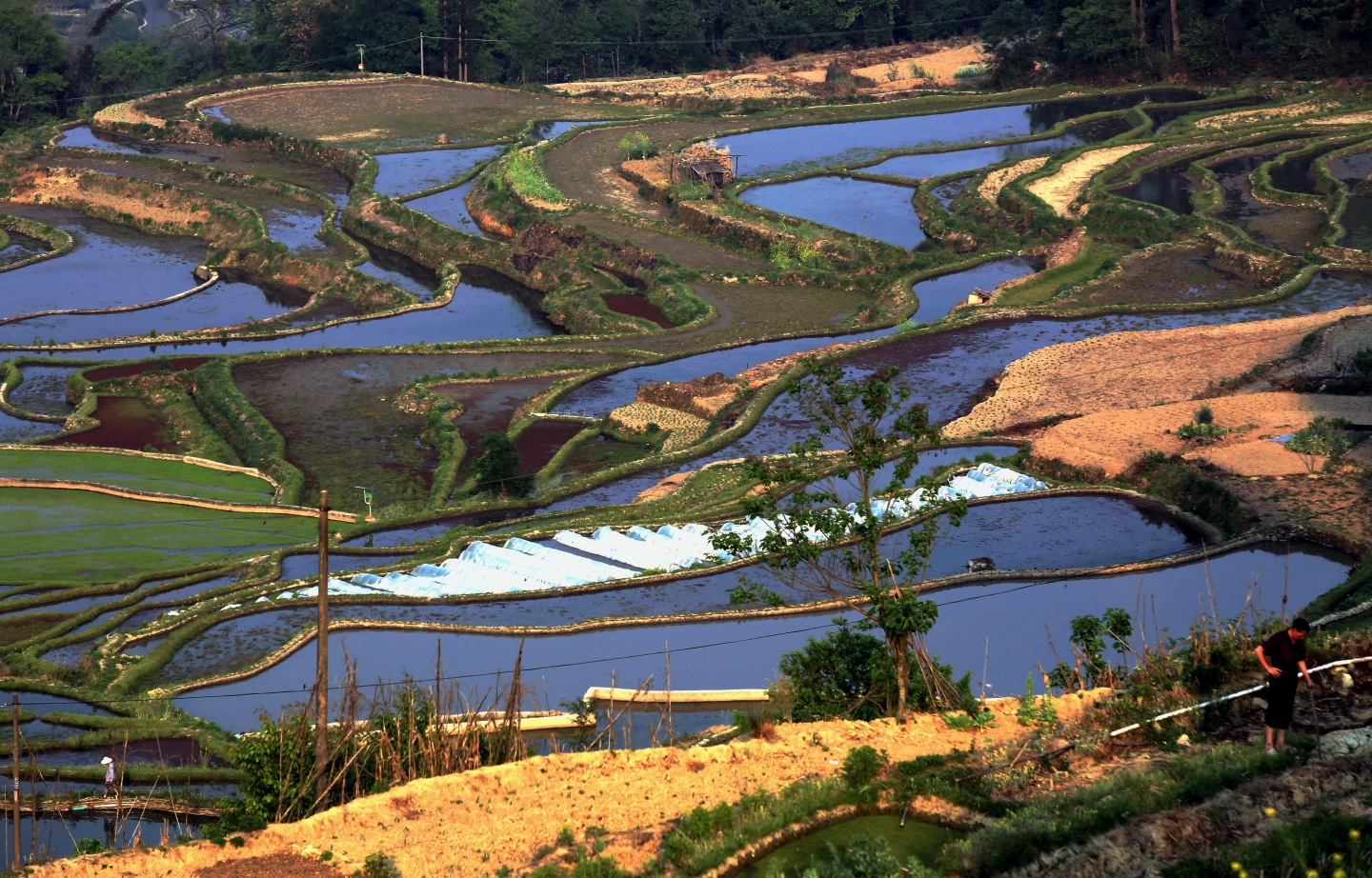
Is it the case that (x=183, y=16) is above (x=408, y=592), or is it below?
above

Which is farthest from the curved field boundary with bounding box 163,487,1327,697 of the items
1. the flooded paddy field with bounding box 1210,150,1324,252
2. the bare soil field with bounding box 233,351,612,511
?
the flooded paddy field with bounding box 1210,150,1324,252

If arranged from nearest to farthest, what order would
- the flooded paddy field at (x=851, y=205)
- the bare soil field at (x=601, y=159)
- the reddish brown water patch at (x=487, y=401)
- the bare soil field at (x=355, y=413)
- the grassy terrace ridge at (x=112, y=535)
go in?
the grassy terrace ridge at (x=112, y=535)
the bare soil field at (x=355, y=413)
the reddish brown water patch at (x=487, y=401)
the flooded paddy field at (x=851, y=205)
the bare soil field at (x=601, y=159)

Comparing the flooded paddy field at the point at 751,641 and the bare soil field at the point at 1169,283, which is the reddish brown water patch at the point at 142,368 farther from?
the bare soil field at the point at 1169,283

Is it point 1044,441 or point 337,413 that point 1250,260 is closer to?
point 1044,441

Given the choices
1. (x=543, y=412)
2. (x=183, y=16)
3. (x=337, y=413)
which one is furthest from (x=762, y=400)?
(x=183, y=16)

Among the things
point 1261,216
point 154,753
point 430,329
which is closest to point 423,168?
point 430,329

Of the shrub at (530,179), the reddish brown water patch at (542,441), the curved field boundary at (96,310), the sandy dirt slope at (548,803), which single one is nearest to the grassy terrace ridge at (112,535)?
the reddish brown water patch at (542,441)

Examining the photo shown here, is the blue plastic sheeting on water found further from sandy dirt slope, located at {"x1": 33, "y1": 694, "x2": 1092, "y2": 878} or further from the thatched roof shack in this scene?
the thatched roof shack
